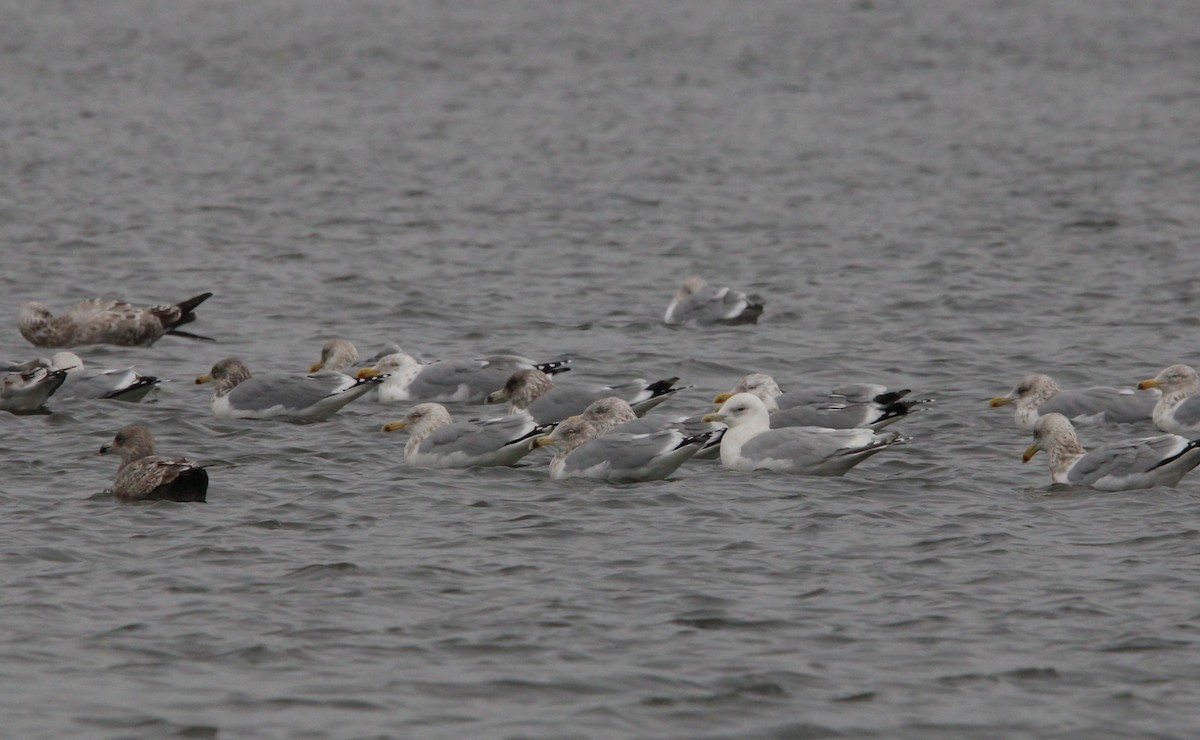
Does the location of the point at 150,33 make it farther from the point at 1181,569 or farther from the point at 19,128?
the point at 1181,569

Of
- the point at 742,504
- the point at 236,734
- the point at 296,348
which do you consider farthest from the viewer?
the point at 296,348

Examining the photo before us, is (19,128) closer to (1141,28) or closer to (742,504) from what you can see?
(742,504)

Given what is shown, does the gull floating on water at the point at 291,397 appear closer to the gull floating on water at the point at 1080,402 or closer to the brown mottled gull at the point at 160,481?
the brown mottled gull at the point at 160,481

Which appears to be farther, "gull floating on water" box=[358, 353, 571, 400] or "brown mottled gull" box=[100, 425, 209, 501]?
"gull floating on water" box=[358, 353, 571, 400]

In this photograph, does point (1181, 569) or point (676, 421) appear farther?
point (676, 421)

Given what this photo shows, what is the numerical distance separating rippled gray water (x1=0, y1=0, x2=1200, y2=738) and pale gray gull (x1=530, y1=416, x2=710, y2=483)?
9.5 inches

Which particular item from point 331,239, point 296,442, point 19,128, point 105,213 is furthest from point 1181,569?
point 19,128

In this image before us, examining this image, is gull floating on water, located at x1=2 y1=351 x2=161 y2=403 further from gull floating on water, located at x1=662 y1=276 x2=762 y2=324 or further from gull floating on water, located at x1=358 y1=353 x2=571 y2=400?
gull floating on water, located at x1=662 y1=276 x2=762 y2=324

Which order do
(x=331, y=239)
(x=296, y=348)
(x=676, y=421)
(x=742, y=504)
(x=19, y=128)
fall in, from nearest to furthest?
1. (x=742, y=504)
2. (x=676, y=421)
3. (x=296, y=348)
4. (x=331, y=239)
5. (x=19, y=128)

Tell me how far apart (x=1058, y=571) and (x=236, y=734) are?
519cm

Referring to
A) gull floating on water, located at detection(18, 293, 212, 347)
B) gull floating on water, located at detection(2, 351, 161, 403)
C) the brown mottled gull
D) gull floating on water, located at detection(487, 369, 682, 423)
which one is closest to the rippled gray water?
the brown mottled gull

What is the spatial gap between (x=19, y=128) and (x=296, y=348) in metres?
21.2

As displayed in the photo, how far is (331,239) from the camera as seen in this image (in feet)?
92.0

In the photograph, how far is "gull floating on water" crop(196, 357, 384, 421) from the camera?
16453mm
